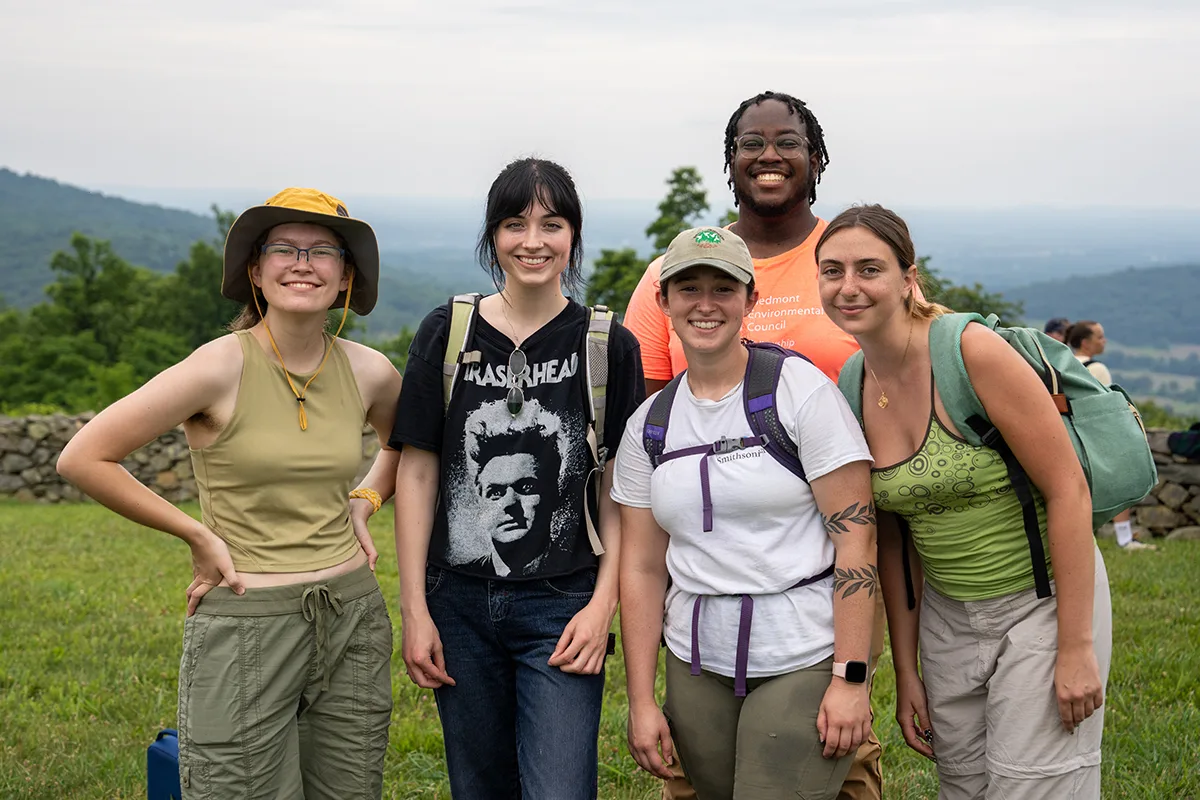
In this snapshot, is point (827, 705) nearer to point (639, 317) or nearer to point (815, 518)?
point (815, 518)

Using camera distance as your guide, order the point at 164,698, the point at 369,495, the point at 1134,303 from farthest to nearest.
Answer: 1. the point at 1134,303
2. the point at 164,698
3. the point at 369,495

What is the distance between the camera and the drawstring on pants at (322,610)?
3045mm

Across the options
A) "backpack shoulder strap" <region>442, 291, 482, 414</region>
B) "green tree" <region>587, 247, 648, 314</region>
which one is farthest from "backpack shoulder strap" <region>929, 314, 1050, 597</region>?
"green tree" <region>587, 247, 648, 314</region>

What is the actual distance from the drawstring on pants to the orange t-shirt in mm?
1230

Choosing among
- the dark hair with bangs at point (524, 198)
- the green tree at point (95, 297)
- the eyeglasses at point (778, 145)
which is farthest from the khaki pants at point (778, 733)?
the green tree at point (95, 297)

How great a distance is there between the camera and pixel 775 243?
3707mm

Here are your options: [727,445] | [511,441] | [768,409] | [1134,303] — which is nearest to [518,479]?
[511,441]

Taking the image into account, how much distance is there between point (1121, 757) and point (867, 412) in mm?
2667

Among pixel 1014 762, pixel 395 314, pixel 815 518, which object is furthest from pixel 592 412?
pixel 395 314

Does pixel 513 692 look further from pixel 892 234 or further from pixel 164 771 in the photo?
pixel 892 234

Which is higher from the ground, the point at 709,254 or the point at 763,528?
the point at 709,254

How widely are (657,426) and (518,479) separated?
1.40ft

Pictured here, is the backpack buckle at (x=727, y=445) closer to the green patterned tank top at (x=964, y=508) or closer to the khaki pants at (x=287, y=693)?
the green patterned tank top at (x=964, y=508)

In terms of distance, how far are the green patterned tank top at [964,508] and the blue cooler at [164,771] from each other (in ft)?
7.81
